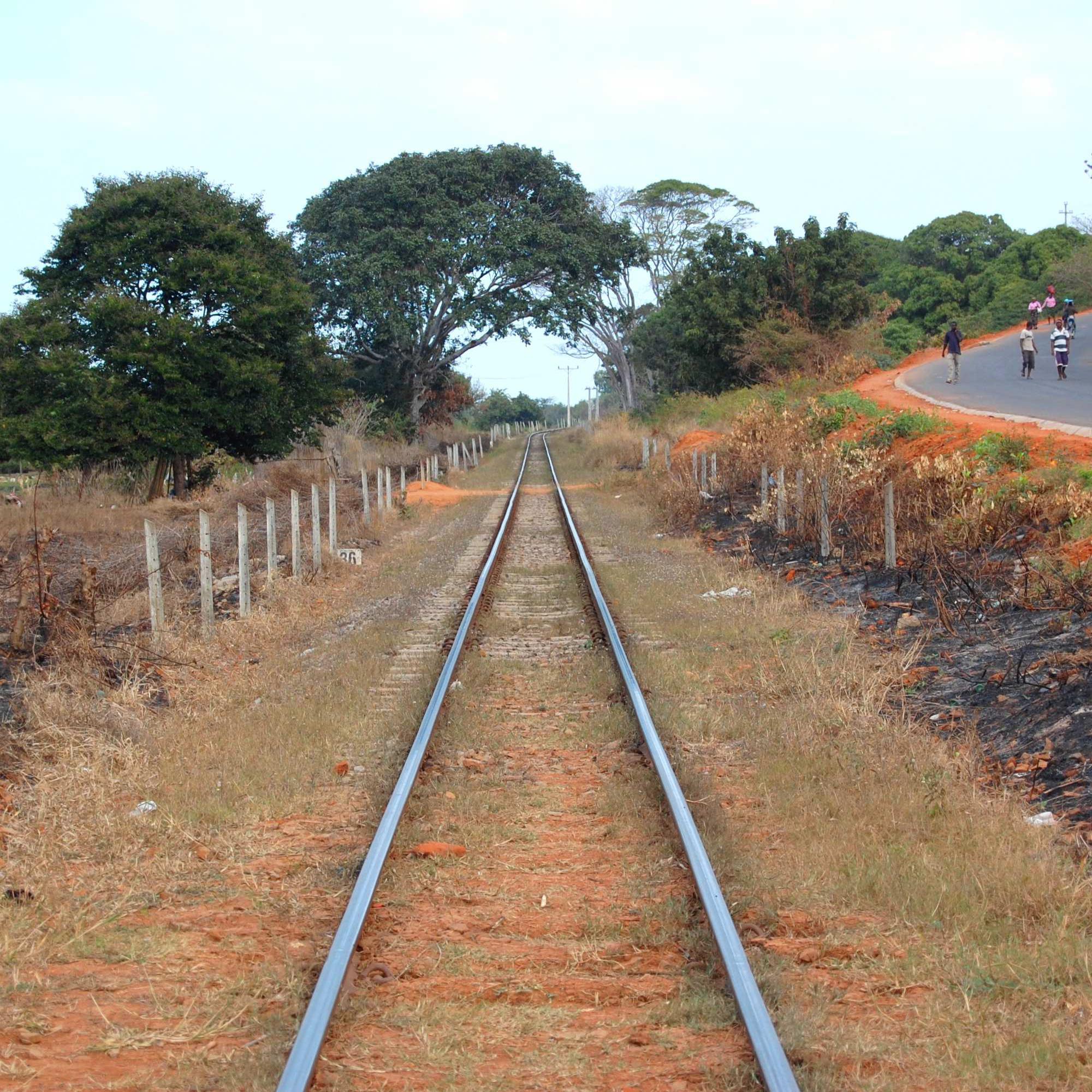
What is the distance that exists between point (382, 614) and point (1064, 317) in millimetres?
27036

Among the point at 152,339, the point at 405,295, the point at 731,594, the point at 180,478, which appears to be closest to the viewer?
the point at 731,594

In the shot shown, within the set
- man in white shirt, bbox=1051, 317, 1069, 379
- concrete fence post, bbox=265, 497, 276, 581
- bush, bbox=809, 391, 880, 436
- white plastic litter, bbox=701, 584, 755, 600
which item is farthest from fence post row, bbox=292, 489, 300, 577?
man in white shirt, bbox=1051, 317, 1069, 379

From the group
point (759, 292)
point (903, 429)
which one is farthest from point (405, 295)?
point (903, 429)

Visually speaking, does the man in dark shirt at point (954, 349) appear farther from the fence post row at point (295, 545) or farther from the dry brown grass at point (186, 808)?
the dry brown grass at point (186, 808)

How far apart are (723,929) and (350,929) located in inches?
56.8

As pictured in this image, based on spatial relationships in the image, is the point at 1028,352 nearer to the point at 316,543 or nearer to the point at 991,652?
the point at 316,543

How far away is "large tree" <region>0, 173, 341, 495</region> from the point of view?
1071 inches

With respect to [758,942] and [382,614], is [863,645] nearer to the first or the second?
[382,614]

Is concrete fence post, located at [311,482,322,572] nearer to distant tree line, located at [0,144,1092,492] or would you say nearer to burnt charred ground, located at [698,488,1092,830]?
burnt charred ground, located at [698,488,1092,830]

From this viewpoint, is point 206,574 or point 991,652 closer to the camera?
point 991,652

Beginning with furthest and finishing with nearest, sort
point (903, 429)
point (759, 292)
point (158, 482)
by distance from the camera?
point (759, 292) → point (158, 482) → point (903, 429)

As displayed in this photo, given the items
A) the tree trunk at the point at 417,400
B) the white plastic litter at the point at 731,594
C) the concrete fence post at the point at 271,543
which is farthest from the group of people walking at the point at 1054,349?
the tree trunk at the point at 417,400

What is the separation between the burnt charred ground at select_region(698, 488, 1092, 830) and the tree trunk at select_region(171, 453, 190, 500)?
20.2 m

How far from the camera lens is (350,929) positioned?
4.61m
